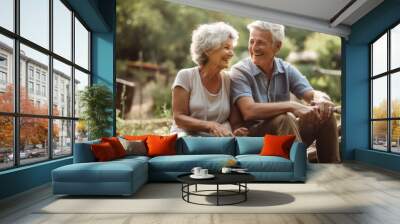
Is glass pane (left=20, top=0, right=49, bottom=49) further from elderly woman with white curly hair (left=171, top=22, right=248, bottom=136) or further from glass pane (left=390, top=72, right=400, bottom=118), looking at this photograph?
glass pane (left=390, top=72, right=400, bottom=118)

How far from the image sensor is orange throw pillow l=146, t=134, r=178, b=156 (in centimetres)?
666

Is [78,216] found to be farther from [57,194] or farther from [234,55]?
[234,55]

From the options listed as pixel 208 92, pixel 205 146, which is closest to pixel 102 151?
pixel 205 146

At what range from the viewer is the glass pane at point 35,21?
551 cm

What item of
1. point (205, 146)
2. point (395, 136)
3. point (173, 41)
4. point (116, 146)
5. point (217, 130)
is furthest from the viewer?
point (173, 41)

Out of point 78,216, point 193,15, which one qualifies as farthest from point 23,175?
point 193,15

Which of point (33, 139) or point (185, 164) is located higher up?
point (33, 139)

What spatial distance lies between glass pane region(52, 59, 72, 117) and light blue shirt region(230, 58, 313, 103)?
3214mm

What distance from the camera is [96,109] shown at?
26.1 ft

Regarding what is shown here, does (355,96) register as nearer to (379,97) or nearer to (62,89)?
(379,97)

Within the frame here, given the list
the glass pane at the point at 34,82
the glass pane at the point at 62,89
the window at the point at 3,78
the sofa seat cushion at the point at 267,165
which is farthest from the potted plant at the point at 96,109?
the sofa seat cushion at the point at 267,165

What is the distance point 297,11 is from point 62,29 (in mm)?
4639

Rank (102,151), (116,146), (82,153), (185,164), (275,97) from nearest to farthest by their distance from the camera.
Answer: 1. (82,153)
2. (102,151)
3. (185,164)
4. (116,146)
5. (275,97)

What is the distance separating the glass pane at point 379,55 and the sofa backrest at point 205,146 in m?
3.92
